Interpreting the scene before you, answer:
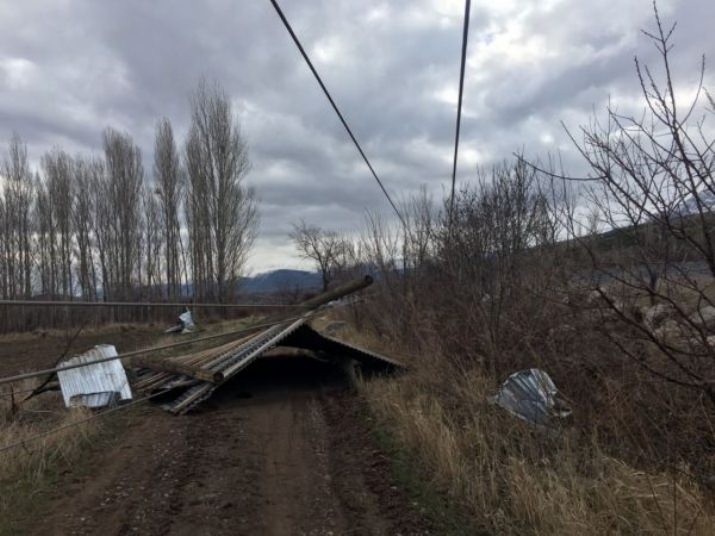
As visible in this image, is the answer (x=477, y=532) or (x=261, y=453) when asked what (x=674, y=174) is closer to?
(x=477, y=532)

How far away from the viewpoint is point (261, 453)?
7125 millimetres

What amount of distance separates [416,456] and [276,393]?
570 cm

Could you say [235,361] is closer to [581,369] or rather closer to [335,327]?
[581,369]

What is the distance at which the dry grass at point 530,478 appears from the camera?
3.66 meters

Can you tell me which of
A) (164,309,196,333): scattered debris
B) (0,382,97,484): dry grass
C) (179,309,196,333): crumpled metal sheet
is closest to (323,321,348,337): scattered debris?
(0,382,97,484): dry grass

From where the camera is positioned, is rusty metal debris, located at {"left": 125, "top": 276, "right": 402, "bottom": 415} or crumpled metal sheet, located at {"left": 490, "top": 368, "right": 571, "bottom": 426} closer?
crumpled metal sheet, located at {"left": 490, "top": 368, "right": 571, "bottom": 426}

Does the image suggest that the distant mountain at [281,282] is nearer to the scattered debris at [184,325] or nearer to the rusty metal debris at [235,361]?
the scattered debris at [184,325]

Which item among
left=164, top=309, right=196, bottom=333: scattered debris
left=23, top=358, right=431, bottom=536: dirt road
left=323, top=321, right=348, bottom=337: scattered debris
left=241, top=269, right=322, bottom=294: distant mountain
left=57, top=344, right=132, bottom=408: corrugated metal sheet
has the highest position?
left=241, top=269, right=322, bottom=294: distant mountain

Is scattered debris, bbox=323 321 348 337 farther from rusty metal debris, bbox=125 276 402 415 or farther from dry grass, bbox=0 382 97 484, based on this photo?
dry grass, bbox=0 382 97 484

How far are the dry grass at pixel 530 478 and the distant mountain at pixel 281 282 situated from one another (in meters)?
38.1

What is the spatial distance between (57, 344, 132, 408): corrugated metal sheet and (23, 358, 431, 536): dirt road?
80 cm

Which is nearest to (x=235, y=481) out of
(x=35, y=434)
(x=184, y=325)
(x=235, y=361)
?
(x=35, y=434)

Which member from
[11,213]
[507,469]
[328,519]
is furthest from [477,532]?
[11,213]

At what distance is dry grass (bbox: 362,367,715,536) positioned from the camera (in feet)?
12.0
